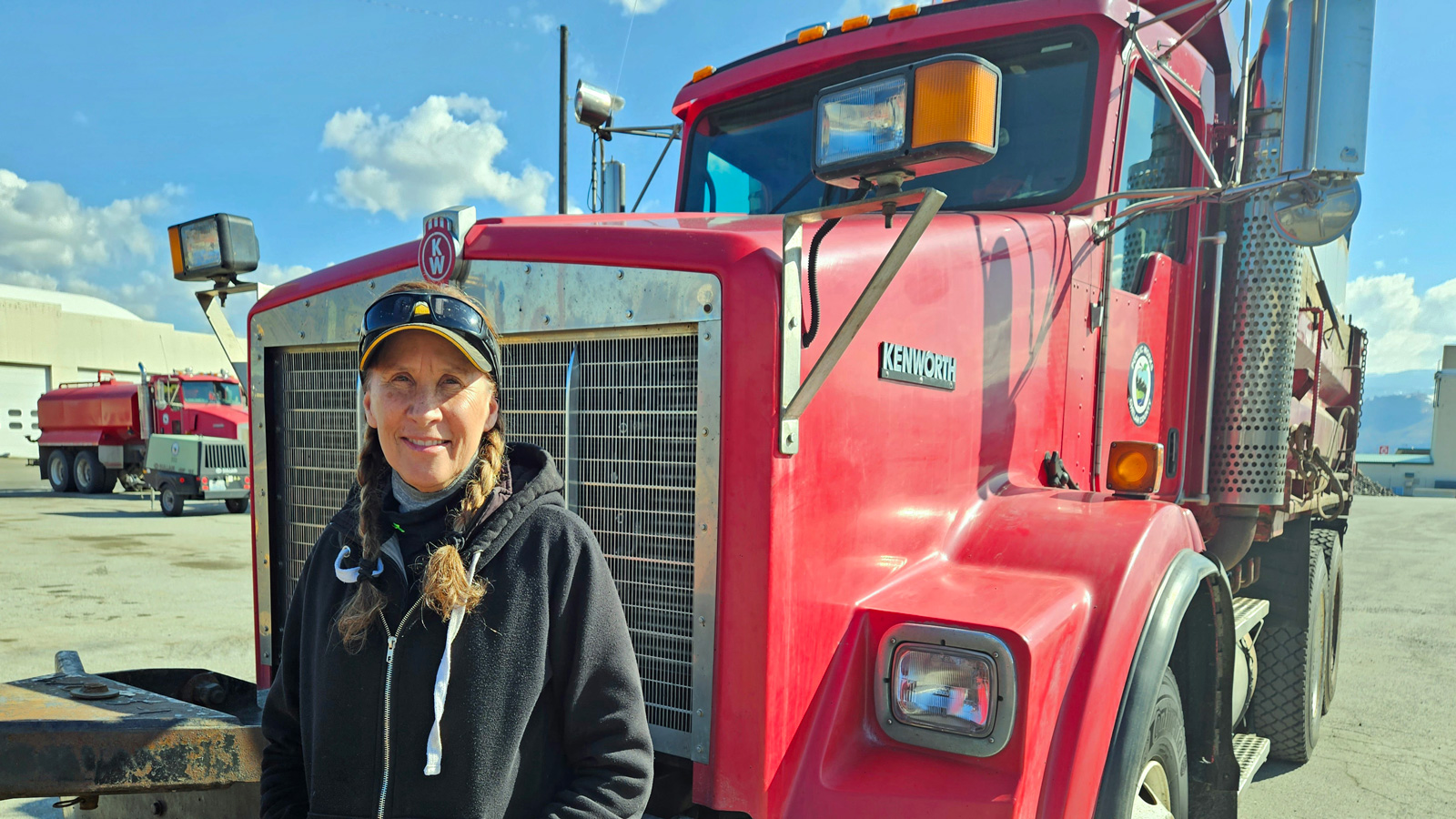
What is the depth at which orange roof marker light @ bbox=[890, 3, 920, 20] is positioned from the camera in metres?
3.23

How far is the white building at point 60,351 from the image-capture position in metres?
39.2

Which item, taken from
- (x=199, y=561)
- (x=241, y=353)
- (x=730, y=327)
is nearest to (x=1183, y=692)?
(x=730, y=327)

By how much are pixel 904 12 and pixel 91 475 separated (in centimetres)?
2139

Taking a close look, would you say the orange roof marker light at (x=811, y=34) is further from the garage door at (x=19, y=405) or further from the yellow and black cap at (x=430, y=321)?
the garage door at (x=19, y=405)

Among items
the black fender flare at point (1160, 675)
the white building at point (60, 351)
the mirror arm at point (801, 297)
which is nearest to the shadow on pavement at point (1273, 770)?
the black fender flare at point (1160, 675)

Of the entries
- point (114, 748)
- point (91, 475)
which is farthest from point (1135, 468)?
point (91, 475)

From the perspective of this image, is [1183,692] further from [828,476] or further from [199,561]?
[199,561]

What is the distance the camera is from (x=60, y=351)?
41938 millimetres

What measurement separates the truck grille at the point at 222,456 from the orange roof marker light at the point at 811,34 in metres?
13.5

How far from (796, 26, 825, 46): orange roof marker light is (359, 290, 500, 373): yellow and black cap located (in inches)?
90.3

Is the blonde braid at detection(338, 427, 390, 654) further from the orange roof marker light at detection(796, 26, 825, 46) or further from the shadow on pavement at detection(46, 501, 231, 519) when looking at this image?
the shadow on pavement at detection(46, 501, 231, 519)

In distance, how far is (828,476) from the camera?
1.90 m

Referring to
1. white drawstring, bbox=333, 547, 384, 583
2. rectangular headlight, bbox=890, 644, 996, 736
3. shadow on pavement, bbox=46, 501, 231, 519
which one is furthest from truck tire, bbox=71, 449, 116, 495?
rectangular headlight, bbox=890, 644, 996, 736

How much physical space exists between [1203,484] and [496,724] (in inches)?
129
